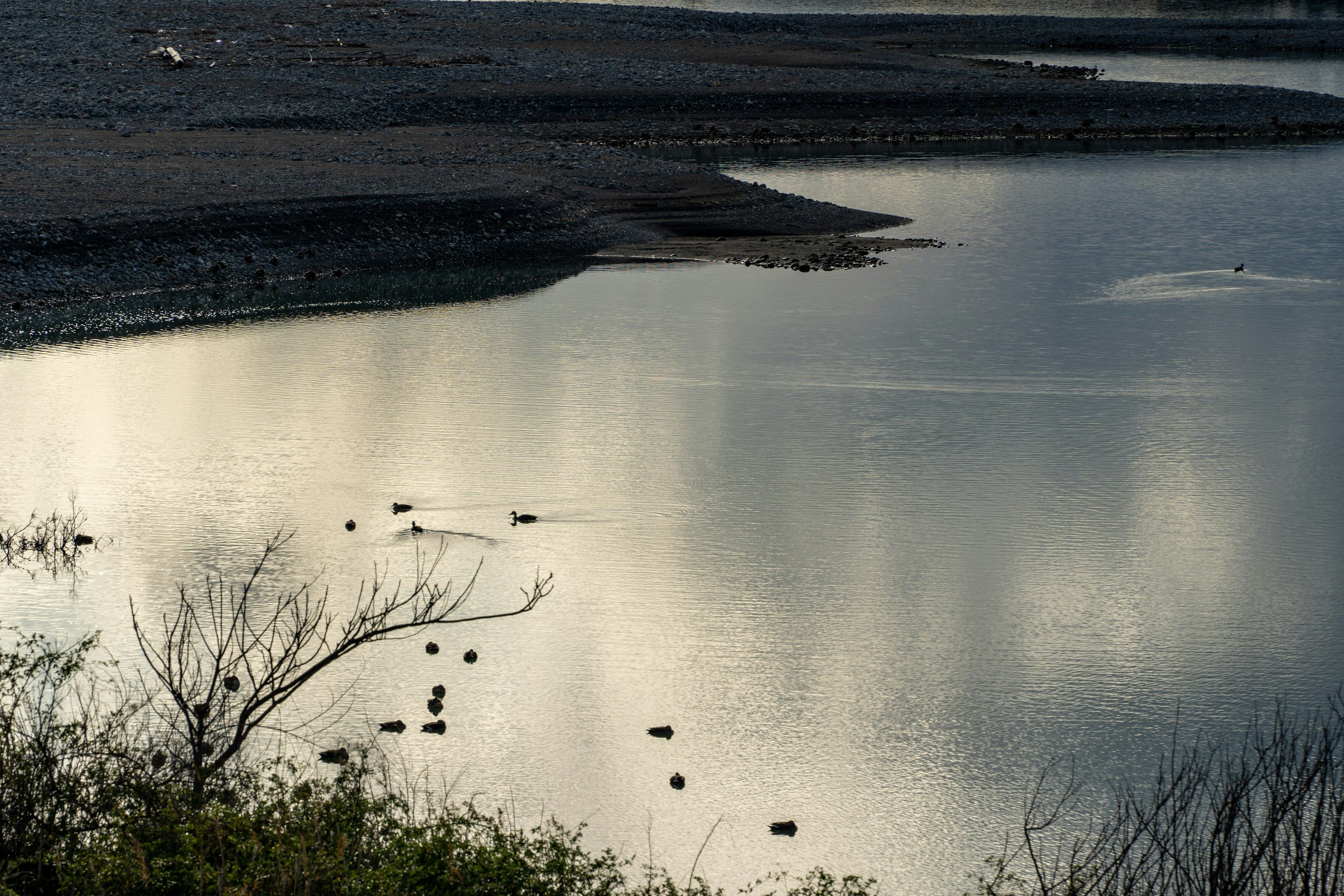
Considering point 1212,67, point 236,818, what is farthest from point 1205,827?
point 1212,67

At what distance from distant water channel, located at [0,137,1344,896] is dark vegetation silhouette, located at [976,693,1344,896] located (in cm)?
36

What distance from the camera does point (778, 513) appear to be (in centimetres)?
1838

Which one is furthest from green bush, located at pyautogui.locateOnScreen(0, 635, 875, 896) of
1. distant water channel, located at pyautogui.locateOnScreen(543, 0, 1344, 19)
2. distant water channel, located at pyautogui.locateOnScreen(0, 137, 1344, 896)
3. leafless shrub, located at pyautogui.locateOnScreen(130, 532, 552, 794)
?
distant water channel, located at pyautogui.locateOnScreen(543, 0, 1344, 19)

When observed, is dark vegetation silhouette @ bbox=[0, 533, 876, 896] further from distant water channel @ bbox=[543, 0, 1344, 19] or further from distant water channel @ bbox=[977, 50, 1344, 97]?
distant water channel @ bbox=[543, 0, 1344, 19]

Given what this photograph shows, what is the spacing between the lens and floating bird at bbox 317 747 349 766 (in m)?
12.6

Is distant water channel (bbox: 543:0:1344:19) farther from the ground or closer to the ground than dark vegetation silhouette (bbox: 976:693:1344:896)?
farther from the ground

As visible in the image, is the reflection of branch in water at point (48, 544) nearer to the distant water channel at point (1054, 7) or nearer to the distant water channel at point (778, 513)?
the distant water channel at point (778, 513)

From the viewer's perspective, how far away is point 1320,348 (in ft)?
83.3

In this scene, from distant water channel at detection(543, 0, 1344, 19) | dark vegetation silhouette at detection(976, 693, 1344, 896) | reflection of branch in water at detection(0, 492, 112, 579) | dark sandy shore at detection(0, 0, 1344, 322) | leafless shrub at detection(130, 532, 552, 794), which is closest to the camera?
dark vegetation silhouette at detection(976, 693, 1344, 896)

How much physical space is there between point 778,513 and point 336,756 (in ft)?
23.6

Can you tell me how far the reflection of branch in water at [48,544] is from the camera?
17.0 metres

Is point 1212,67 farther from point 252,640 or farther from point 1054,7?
point 252,640

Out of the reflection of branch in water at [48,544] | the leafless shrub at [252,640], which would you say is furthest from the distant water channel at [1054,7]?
the leafless shrub at [252,640]

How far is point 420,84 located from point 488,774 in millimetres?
46207
